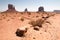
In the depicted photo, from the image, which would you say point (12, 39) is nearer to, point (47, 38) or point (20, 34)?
point (20, 34)

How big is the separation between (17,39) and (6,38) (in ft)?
2.88

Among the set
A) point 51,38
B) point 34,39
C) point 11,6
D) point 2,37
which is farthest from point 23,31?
point 11,6

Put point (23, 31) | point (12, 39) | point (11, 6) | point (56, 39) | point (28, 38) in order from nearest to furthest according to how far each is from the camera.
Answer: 1. point (12, 39)
2. point (28, 38)
3. point (23, 31)
4. point (56, 39)
5. point (11, 6)

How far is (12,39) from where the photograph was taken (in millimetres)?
9789

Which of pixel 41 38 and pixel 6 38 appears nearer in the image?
pixel 6 38

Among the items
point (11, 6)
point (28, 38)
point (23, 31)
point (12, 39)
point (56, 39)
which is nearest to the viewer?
point (12, 39)

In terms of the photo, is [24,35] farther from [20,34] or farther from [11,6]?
[11,6]

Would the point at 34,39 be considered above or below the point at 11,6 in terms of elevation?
above

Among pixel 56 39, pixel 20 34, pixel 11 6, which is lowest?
pixel 11 6

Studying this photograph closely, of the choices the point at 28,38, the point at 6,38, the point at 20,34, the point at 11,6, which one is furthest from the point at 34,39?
the point at 11,6

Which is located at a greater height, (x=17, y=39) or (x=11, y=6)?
(x=17, y=39)

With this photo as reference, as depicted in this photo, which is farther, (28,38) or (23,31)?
(23,31)

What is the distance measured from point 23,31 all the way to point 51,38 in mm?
2763

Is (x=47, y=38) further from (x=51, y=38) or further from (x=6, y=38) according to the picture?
(x=6, y=38)
